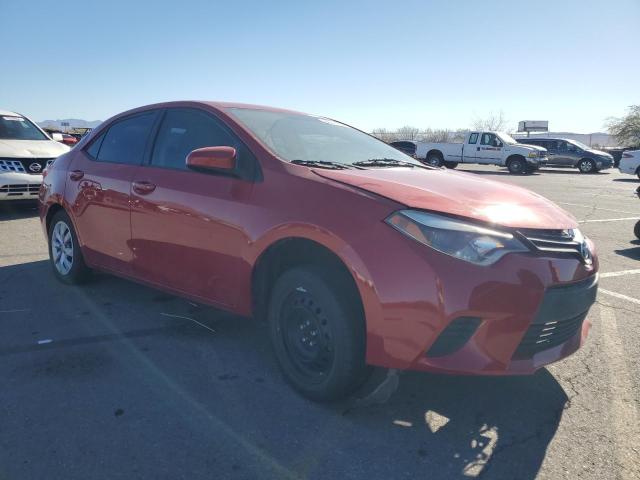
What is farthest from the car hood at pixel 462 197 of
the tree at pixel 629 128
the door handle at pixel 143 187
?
the tree at pixel 629 128

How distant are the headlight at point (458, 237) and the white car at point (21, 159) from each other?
769 centimetres

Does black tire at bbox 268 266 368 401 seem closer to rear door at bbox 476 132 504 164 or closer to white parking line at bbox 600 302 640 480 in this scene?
white parking line at bbox 600 302 640 480

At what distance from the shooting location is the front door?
3.14 m

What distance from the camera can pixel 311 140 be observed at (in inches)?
142

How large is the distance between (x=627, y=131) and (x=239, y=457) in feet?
170

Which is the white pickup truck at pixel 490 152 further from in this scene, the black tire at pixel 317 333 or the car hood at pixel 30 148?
the black tire at pixel 317 333

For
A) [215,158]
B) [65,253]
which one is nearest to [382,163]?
[215,158]

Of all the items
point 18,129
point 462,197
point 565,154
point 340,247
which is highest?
point 18,129

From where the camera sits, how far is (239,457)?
2.36 metres

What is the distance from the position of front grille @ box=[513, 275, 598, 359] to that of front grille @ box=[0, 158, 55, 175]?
8162 millimetres

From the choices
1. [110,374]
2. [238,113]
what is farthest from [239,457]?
[238,113]

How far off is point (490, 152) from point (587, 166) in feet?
17.3

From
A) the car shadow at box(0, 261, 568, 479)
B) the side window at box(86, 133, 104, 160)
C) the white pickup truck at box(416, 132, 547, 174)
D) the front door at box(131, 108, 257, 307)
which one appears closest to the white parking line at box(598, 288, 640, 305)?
the car shadow at box(0, 261, 568, 479)

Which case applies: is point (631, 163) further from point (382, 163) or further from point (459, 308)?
point (459, 308)
